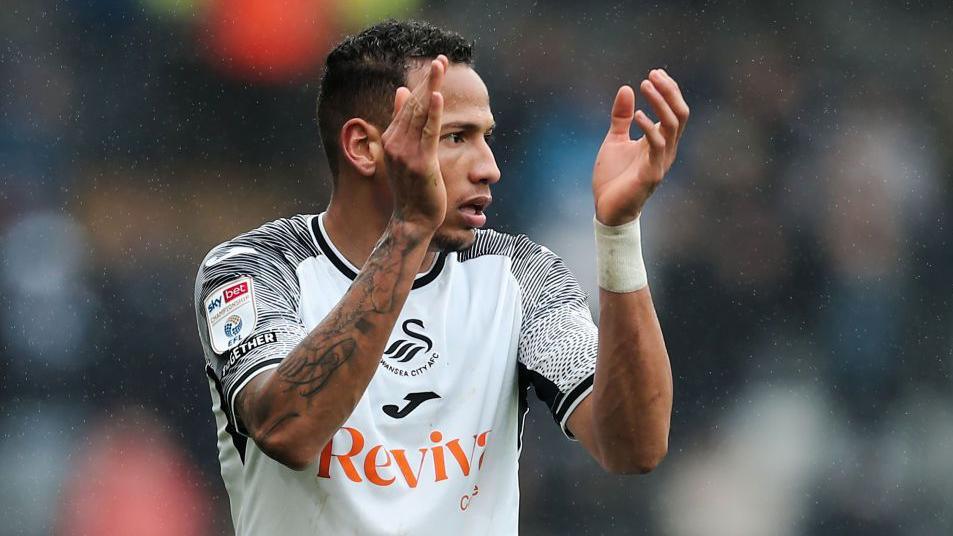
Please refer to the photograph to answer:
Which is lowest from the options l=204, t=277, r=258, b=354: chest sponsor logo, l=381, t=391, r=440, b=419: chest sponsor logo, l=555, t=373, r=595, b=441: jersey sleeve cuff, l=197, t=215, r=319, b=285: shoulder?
l=381, t=391, r=440, b=419: chest sponsor logo

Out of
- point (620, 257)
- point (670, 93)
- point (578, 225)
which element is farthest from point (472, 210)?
point (578, 225)

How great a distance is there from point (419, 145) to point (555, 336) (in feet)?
2.20

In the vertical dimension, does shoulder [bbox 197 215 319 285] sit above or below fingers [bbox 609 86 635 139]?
below

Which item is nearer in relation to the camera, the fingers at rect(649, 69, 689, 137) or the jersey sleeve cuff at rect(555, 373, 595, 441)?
the fingers at rect(649, 69, 689, 137)

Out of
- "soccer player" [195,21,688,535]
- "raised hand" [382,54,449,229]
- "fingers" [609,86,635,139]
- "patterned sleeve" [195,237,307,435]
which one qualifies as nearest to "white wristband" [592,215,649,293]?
"soccer player" [195,21,688,535]

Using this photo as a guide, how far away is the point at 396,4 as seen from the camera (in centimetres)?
518

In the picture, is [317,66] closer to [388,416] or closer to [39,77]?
[39,77]

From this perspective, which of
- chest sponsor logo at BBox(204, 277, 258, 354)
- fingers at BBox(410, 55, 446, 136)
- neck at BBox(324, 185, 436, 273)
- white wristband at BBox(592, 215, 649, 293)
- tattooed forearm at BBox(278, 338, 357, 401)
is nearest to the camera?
fingers at BBox(410, 55, 446, 136)

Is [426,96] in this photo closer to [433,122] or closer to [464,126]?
→ [433,122]

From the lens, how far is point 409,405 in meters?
2.50

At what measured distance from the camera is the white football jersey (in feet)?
7.94

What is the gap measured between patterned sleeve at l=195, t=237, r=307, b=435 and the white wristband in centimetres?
62

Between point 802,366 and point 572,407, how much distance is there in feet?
9.32

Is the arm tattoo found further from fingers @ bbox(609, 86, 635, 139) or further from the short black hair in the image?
the short black hair
